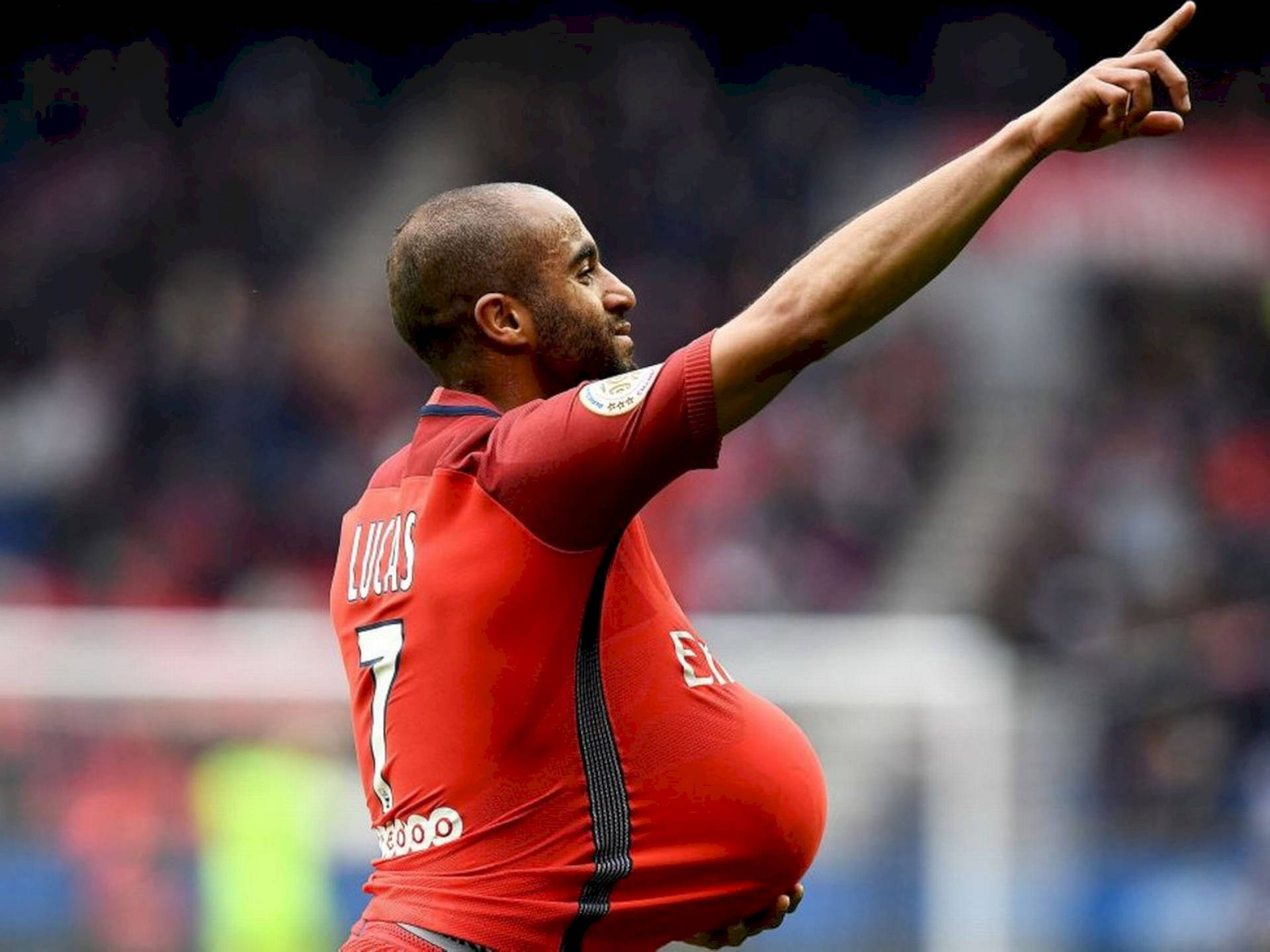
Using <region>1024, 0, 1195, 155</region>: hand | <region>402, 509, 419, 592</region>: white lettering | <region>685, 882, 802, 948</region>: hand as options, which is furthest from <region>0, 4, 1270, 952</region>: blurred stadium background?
<region>1024, 0, 1195, 155</region>: hand

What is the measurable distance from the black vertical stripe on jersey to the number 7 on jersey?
1.16ft

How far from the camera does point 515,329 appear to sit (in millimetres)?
4035

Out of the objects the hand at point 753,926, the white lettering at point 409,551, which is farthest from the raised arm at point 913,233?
the hand at point 753,926

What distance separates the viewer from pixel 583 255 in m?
4.06

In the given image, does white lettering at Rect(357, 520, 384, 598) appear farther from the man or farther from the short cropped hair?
the short cropped hair

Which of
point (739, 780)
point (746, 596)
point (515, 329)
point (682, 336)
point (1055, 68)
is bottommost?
point (739, 780)

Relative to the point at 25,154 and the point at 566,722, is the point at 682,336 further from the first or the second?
the point at 566,722

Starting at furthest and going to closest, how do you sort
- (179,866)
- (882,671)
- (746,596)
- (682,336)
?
(682,336), (746,596), (882,671), (179,866)

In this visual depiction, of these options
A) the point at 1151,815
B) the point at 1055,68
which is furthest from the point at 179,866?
the point at 1055,68

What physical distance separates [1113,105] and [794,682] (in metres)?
8.11

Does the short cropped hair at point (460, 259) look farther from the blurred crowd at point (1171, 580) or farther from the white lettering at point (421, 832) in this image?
the blurred crowd at point (1171, 580)

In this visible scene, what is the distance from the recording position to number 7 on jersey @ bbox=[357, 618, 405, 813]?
12.9 feet

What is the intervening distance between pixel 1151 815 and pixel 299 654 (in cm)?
449

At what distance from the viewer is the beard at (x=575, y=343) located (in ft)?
13.2
